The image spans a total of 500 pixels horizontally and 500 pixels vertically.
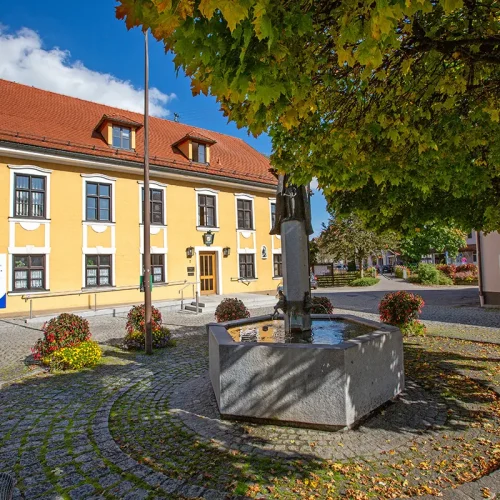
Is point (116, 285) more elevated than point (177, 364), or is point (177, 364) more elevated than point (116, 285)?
point (116, 285)

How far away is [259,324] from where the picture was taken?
7.25 m

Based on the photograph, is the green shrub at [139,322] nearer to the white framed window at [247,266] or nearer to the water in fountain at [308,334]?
the water in fountain at [308,334]

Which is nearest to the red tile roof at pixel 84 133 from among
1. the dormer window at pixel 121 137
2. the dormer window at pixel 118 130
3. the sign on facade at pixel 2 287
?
the dormer window at pixel 118 130

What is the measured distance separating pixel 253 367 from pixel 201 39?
11.8 feet

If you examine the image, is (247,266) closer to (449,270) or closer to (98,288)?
(98,288)

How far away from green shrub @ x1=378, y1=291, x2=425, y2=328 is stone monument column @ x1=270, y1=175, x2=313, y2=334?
4794 millimetres

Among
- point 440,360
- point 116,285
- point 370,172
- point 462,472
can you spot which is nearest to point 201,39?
point 370,172

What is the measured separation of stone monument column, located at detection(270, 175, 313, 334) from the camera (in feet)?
19.8

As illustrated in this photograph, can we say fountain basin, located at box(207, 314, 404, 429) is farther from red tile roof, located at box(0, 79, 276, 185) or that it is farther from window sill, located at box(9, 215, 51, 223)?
red tile roof, located at box(0, 79, 276, 185)

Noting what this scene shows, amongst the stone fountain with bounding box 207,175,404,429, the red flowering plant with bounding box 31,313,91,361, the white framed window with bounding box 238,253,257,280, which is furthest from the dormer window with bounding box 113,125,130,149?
the stone fountain with bounding box 207,175,404,429

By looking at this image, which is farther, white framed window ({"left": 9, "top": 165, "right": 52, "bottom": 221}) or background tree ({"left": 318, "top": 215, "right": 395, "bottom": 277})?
background tree ({"left": 318, "top": 215, "right": 395, "bottom": 277})

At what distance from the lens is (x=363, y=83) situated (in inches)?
200

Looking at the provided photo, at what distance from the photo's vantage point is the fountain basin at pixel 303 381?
13.9ft

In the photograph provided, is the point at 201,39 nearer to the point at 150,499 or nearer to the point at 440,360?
the point at 150,499
